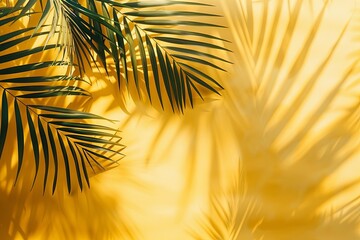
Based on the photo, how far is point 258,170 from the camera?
7.19ft

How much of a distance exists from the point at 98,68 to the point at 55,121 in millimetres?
309

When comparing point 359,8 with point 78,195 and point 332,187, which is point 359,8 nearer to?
point 332,187

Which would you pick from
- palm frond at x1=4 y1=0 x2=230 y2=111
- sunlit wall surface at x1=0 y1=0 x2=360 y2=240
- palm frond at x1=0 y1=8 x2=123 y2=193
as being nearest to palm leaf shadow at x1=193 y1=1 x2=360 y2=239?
sunlit wall surface at x1=0 y1=0 x2=360 y2=240

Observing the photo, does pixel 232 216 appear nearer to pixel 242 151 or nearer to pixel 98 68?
pixel 242 151

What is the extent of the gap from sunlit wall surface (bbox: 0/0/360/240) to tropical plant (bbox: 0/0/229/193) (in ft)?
0.16

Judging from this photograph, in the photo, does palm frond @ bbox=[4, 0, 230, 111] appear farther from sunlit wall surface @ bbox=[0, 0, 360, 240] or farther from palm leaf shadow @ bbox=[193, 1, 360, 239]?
palm leaf shadow @ bbox=[193, 1, 360, 239]

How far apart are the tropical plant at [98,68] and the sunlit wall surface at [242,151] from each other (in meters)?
0.05

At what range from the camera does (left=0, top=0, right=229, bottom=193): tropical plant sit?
6.76 ft

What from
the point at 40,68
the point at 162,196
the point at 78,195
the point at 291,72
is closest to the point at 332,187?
the point at 291,72

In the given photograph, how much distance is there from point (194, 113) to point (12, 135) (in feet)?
2.42

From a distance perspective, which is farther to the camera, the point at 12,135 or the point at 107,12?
the point at 12,135

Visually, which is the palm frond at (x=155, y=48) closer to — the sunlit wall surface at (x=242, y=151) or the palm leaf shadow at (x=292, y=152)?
the sunlit wall surface at (x=242, y=151)

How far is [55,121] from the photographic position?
2.07 meters

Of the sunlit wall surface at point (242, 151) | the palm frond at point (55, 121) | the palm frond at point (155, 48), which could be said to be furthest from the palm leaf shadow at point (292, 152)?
the palm frond at point (55, 121)
